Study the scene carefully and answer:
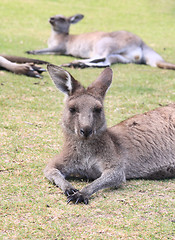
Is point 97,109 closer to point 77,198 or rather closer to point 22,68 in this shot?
point 77,198

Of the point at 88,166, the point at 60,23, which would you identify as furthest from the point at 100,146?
the point at 60,23

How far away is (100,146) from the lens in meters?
3.97

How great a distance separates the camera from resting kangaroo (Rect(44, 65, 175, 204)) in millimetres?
3734

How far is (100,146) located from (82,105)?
1.47 ft

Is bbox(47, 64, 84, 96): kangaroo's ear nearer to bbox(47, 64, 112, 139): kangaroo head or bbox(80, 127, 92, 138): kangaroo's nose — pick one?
bbox(47, 64, 112, 139): kangaroo head

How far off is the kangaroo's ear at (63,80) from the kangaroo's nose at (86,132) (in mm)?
571

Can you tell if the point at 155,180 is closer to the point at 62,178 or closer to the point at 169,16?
the point at 62,178

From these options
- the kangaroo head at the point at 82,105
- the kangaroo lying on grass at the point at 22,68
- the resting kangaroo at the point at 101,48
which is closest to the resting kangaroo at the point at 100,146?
the kangaroo head at the point at 82,105

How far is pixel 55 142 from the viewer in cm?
502

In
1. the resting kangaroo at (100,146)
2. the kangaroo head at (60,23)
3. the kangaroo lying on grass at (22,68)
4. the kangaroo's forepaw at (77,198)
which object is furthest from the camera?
the kangaroo head at (60,23)

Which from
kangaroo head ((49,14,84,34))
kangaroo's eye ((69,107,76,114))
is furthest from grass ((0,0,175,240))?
kangaroo head ((49,14,84,34))

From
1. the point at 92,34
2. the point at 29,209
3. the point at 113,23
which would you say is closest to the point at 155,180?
the point at 29,209

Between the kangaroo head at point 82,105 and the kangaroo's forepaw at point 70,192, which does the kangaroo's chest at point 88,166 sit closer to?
the kangaroo head at point 82,105

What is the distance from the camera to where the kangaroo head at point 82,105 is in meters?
3.69
